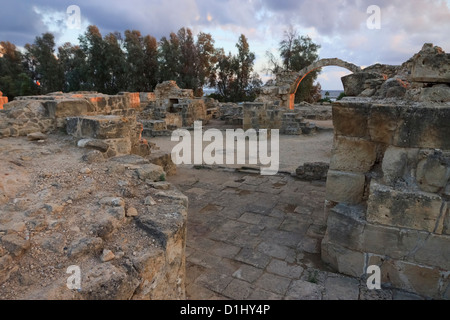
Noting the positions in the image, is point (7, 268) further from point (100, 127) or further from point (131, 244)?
point (100, 127)

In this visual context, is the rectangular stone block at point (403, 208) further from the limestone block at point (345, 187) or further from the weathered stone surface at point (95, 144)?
the weathered stone surface at point (95, 144)

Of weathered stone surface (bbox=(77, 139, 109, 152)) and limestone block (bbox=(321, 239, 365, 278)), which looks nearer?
limestone block (bbox=(321, 239, 365, 278))

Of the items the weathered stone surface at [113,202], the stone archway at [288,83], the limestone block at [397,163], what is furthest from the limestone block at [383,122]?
the stone archway at [288,83]

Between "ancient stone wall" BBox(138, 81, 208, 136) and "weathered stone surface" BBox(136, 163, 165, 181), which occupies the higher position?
"ancient stone wall" BBox(138, 81, 208, 136)

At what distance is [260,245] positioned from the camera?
129 inches

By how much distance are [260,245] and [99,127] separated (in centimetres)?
267

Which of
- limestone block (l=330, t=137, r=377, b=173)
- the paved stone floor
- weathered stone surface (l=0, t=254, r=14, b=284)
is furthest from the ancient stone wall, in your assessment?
weathered stone surface (l=0, t=254, r=14, b=284)

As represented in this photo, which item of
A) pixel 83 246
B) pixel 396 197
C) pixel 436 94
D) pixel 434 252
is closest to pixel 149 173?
pixel 83 246

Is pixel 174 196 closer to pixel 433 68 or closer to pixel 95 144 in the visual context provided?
pixel 95 144

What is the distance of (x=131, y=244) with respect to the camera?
2.13 metres

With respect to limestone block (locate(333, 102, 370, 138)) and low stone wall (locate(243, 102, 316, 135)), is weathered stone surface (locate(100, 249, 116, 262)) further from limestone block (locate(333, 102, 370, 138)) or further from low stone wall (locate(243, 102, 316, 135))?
low stone wall (locate(243, 102, 316, 135))

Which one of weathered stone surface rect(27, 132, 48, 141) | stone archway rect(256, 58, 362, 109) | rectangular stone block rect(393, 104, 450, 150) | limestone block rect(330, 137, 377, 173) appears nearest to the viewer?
rectangular stone block rect(393, 104, 450, 150)

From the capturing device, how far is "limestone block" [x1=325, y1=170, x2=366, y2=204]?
2871mm

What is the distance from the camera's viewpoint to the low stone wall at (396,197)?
7.74ft
